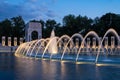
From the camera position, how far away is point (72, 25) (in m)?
76.2

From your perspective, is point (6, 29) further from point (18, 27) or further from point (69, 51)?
point (69, 51)

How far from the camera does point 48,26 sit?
8544 centimetres

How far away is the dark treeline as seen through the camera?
2646 inches

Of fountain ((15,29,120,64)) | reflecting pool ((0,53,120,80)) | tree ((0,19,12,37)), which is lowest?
reflecting pool ((0,53,120,80))

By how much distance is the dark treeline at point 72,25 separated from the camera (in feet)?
220

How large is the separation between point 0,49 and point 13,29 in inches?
941

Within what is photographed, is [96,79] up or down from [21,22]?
down

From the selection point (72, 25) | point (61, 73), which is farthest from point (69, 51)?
point (61, 73)

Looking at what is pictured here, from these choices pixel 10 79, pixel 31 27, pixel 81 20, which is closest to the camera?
pixel 10 79

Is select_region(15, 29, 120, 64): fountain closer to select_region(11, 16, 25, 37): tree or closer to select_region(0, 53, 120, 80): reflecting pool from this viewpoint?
select_region(0, 53, 120, 80): reflecting pool

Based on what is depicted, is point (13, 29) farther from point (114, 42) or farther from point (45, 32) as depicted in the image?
point (114, 42)

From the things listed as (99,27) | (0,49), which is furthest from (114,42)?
(0,49)

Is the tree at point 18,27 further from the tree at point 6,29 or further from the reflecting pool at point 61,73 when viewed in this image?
the reflecting pool at point 61,73

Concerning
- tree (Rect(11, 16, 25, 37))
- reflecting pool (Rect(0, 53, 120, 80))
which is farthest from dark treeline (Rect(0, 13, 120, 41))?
reflecting pool (Rect(0, 53, 120, 80))
